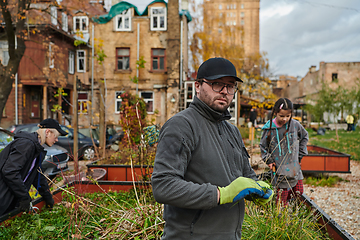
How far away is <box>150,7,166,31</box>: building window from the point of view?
2058 centimetres

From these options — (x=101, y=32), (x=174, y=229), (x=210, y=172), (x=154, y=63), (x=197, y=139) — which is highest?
(x=101, y=32)

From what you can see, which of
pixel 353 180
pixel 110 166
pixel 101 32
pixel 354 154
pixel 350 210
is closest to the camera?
pixel 350 210

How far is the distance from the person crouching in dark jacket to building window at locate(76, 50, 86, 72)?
19045 millimetres

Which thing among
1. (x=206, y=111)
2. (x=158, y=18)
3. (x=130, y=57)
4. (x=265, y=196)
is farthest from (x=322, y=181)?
(x=158, y=18)

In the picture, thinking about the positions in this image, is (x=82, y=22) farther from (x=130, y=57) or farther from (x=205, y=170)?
(x=205, y=170)

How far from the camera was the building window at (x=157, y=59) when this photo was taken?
2089 centimetres

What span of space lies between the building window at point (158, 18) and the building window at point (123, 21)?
1811 mm

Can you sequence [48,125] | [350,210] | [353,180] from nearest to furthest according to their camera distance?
[48,125] → [350,210] → [353,180]

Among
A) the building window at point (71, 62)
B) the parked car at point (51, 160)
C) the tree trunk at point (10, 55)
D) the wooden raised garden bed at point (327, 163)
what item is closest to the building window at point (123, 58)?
the building window at point (71, 62)

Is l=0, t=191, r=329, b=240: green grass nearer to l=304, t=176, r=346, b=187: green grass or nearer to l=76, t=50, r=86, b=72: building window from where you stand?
l=304, t=176, r=346, b=187: green grass

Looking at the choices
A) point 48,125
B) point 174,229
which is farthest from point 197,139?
point 48,125

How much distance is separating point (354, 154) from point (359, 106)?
1655 centimetres

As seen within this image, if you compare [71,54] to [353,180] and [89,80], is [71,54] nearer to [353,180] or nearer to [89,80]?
[89,80]

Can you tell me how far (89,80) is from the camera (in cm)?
2109
